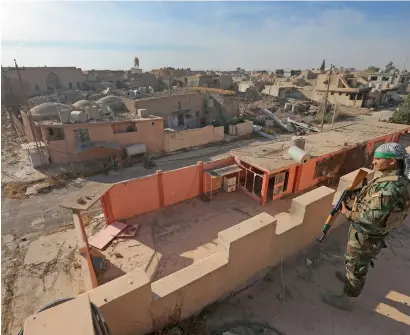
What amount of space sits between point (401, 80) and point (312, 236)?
6458 centimetres

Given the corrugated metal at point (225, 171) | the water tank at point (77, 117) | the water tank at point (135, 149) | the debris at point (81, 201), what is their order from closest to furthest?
the debris at point (81, 201) → the corrugated metal at point (225, 171) → the water tank at point (77, 117) → the water tank at point (135, 149)

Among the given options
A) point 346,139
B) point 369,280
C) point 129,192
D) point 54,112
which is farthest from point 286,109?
point 369,280

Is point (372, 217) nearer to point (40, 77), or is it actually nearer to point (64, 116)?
point (64, 116)

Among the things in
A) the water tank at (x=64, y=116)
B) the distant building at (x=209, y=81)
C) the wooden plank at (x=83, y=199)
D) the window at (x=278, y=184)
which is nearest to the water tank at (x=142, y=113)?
the water tank at (x=64, y=116)

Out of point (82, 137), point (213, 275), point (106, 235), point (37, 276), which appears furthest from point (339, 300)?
point (82, 137)

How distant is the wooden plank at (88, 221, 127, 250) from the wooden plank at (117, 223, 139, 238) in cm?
10

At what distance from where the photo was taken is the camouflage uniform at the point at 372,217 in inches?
112

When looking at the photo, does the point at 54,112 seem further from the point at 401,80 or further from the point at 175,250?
the point at 401,80

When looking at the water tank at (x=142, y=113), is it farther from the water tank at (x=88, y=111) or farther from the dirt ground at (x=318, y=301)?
the dirt ground at (x=318, y=301)

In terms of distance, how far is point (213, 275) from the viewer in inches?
138

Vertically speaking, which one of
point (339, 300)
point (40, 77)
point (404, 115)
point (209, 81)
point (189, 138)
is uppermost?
point (40, 77)

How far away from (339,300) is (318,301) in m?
0.30

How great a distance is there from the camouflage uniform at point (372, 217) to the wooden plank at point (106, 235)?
21.2 ft

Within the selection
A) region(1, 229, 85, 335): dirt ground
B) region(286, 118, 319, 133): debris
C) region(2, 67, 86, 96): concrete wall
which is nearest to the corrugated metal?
region(1, 229, 85, 335): dirt ground
